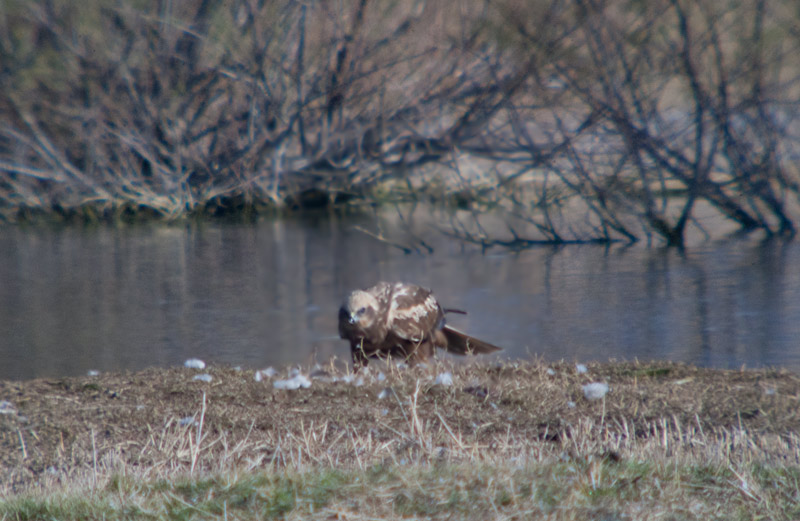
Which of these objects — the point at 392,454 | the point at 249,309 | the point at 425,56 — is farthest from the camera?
the point at 425,56

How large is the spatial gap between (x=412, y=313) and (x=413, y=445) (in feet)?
6.96

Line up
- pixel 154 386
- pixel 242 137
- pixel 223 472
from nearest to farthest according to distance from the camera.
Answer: pixel 223 472 → pixel 154 386 → pixel 242 137

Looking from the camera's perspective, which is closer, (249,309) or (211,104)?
(249,309)

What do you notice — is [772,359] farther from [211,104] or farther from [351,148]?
[211,104]

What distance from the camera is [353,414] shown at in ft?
12.7

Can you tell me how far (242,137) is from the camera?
58.0 feet

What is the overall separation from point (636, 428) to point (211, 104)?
1564 cm

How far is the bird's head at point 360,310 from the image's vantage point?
5137 millimetres

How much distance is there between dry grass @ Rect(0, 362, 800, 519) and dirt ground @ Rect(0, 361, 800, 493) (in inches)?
0.5

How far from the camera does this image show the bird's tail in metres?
5.75

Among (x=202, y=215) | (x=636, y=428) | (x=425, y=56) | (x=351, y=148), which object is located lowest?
(x=636, y=428)

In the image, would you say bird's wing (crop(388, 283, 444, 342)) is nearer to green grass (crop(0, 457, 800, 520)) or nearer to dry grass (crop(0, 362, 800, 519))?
dry grass (crop(0, 362, 800, 519))

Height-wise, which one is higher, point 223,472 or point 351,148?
point 351,148

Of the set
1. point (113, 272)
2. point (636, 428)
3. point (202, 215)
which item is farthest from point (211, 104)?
point (636, 428)
